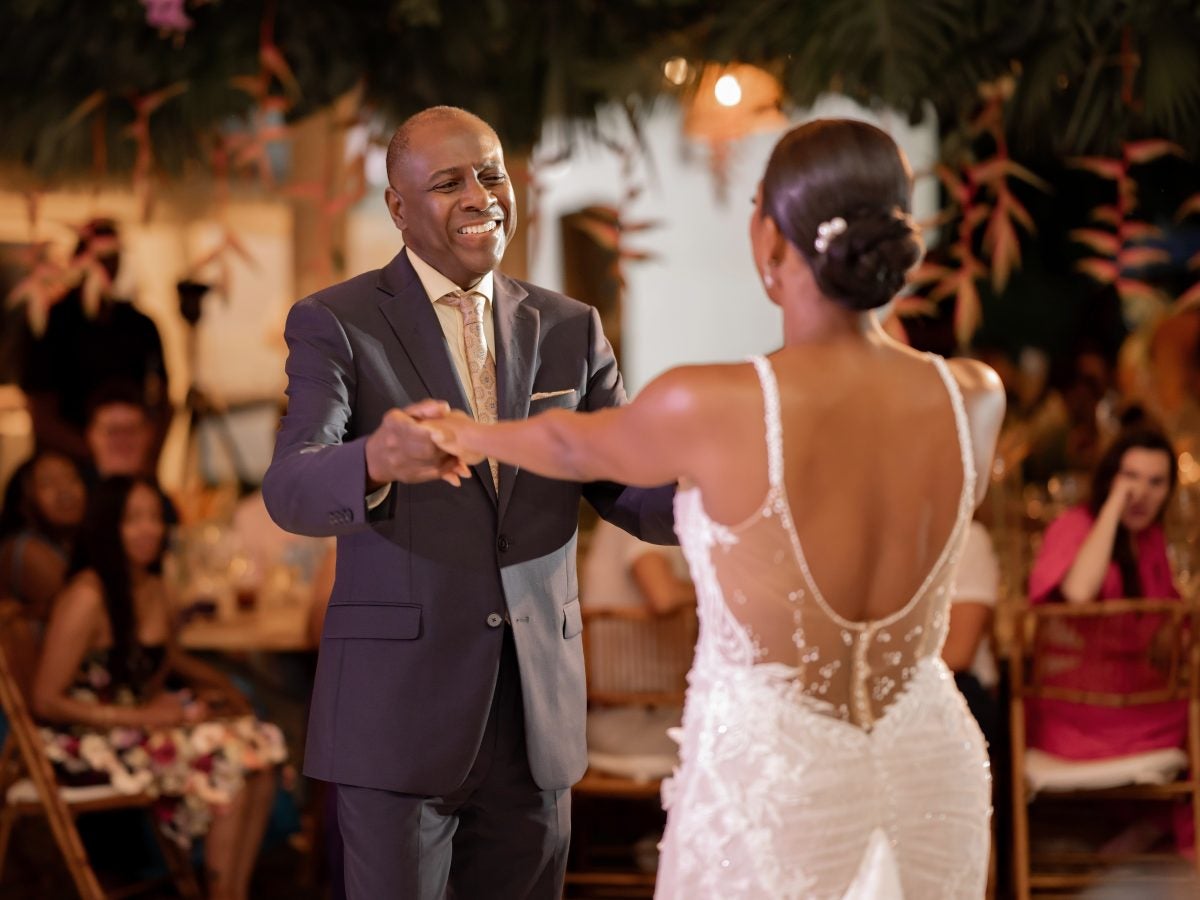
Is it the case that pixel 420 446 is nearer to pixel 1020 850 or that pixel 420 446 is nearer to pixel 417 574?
pixel 417 574

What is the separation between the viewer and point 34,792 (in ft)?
13.9

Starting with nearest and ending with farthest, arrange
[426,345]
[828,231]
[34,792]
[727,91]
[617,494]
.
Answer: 1. [828,231]
2. [426,345]
3. [617,494]
4. [34,792]
5. [727,91]

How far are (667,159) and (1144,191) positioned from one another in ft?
7.19

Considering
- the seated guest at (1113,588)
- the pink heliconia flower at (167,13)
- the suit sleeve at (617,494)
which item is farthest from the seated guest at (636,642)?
the suit sleeve at (617,494)

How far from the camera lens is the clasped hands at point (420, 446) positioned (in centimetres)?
212

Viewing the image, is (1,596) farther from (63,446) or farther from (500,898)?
(500,898)

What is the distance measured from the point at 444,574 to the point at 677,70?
2.43 m

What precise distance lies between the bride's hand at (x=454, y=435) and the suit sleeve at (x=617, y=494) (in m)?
0.37

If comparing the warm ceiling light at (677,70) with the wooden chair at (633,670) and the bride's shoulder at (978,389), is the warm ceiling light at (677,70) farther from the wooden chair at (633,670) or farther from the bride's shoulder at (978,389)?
the bride's shoulder at (978,389)

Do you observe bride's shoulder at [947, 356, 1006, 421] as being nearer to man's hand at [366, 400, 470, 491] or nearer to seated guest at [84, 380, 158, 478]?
man's hand at [366, 400, 470, 491]

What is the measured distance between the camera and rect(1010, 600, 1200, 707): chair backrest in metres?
4.30

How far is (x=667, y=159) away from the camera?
652 cm

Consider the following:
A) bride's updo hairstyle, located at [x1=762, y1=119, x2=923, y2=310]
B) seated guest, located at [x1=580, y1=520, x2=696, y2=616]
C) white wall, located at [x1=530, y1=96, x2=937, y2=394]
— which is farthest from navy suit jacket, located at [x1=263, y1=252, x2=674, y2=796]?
white wall, located at [x1=530, y1=96, x2=937, y2=394]

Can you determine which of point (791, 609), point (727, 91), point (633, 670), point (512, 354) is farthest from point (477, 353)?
point (727, 91)
